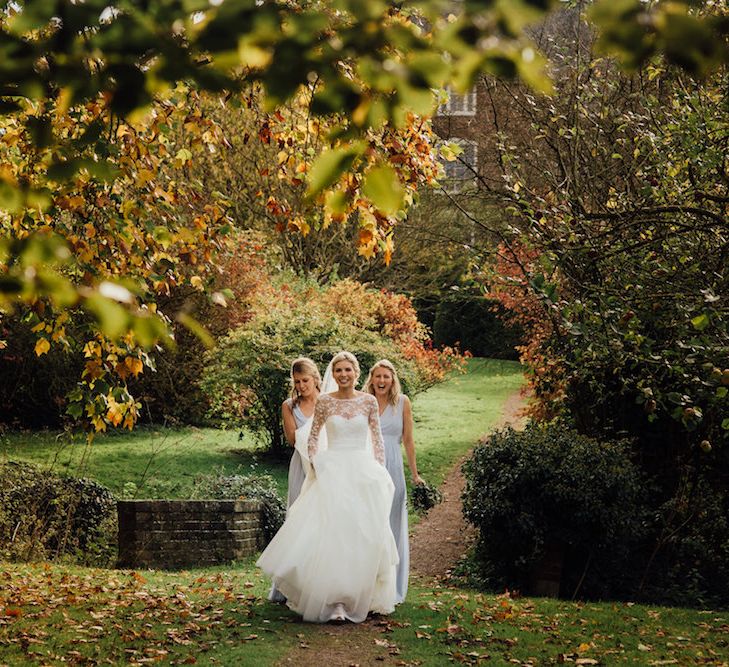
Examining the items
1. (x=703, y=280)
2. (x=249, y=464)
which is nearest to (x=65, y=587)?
(x=703, y=280)

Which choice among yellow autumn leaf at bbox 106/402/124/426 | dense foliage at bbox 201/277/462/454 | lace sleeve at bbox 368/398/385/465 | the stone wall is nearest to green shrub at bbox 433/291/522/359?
dense foliage at bbox 201/277/462/454

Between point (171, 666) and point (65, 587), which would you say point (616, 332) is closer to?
point (171, 666)

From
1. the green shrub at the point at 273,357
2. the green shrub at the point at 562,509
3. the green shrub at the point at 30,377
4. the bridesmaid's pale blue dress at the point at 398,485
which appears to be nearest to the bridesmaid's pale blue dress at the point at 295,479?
the bridesmaid's pale blue dress at the point at 398,485

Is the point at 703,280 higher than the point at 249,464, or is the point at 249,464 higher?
the point at 703,280

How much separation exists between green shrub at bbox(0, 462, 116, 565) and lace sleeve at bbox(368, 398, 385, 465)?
4.84m

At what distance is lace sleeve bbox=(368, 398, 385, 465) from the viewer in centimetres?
928

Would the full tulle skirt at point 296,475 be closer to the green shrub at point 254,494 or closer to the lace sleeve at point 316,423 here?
the lace sleeve at point 316,423

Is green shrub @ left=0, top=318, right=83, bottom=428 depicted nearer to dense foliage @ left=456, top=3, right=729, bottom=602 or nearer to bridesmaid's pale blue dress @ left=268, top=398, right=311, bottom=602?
dense foliage @ left=456, top=3, right=729, bottom=602

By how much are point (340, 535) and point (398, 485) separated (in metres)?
1.71

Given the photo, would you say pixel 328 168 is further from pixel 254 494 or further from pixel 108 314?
pixel 254 494

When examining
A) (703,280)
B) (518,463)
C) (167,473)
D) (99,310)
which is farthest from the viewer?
(167,473)

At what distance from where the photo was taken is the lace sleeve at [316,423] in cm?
921

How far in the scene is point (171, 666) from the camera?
22.6ft

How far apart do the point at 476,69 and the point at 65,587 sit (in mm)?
8302
